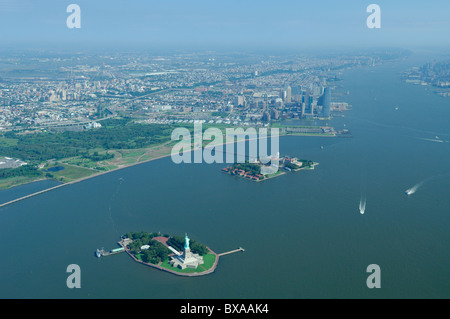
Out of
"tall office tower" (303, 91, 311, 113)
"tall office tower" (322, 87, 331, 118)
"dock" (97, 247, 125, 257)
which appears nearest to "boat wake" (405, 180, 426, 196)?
"dock" (97, 247, 125, 257)

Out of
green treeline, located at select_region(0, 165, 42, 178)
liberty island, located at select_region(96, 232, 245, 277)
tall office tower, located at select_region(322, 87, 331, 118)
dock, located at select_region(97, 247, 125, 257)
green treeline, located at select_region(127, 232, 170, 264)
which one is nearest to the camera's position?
liberty island, located at select_region(96, 232, 245, 277)

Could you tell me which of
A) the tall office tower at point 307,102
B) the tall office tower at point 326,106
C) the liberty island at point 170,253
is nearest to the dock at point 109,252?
the liberty island at point 170,253

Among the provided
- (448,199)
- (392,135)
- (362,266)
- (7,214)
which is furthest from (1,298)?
(392,135)

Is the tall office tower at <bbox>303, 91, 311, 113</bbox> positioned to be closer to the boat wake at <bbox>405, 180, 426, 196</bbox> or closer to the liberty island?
the boat wake at <bbox>405, 180, 426, 196</bbox>

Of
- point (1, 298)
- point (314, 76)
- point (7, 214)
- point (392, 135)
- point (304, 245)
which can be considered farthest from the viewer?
point (314, 76)

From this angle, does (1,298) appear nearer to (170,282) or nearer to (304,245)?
(170,282)

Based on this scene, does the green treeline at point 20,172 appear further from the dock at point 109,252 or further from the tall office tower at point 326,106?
the tall office tower at point 326,106

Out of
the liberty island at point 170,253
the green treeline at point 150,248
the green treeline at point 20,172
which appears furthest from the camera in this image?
the green treeline at point 20,172

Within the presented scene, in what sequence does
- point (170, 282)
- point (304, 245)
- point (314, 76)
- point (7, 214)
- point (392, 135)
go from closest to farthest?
1. point (170, 282)
2. point (304, 245)
3. point (7, 214)
4. point (392, 135)
5. point (314, 76)

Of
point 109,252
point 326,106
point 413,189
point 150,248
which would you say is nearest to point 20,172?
point 109,252
